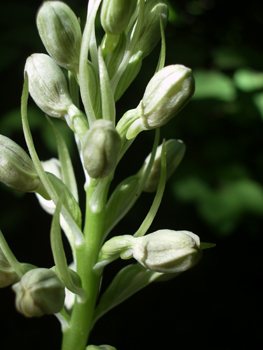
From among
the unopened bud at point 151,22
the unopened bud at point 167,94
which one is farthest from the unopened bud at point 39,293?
the unopened bud at point 151,22

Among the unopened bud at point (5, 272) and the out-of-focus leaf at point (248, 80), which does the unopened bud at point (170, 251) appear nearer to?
the unopened bud at point (5, 272)

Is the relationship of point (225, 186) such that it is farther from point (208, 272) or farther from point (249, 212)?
point (208, 272)

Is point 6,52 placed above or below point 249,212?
above

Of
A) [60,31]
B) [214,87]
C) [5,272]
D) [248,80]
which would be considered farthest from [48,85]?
[248,80]

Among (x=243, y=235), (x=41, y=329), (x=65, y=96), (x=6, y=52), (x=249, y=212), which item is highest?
(x=65, y=96)

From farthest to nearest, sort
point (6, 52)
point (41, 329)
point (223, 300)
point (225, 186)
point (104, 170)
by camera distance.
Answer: point (223, 300) → point (41, 329) → point (225, 186) → point (6, 52) → point (104, 170)

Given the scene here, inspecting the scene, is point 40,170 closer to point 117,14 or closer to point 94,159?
point 94,159

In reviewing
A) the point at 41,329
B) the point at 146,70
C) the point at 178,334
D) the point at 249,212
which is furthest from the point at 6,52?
the point at 178,334
